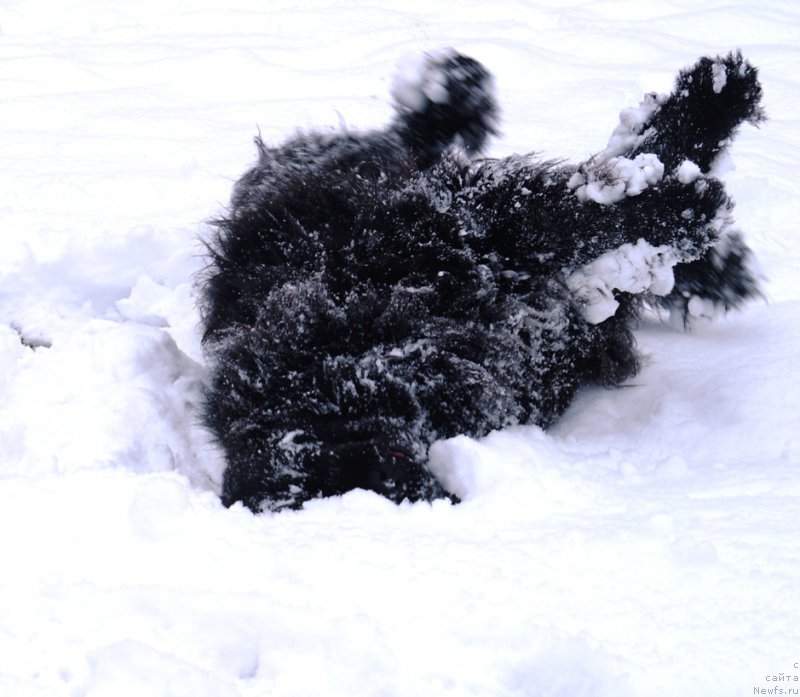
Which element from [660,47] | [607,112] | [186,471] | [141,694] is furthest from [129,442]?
[660,47]

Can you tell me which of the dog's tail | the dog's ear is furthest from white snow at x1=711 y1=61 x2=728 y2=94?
the dog's ear

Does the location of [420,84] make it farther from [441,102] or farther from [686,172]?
[686,172]

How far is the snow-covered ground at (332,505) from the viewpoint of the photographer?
3.47ft

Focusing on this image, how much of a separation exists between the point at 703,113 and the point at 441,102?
69cm

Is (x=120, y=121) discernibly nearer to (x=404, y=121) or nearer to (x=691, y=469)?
(x=404, y=121)

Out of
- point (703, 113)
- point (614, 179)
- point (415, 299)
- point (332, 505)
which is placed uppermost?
point (703, 113)

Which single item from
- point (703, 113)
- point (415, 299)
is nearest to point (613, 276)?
point (415, 299)

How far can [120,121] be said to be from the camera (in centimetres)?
367

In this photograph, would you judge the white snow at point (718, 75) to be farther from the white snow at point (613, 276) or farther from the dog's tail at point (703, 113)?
the white snow at point (613, 276)

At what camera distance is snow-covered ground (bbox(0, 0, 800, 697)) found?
1.06 meters

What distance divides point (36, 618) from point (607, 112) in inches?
132

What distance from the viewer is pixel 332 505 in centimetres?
152

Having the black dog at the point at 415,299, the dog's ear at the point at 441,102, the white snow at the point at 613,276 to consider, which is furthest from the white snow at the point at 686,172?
the dog's ear at the point at 441,102

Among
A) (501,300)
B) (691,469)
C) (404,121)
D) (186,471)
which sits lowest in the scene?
(186,471)
